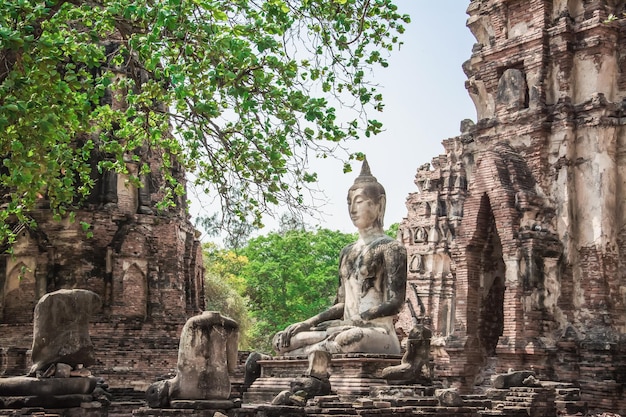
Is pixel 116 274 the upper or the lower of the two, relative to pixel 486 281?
upper

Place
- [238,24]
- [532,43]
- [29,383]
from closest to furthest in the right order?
[29,383] < [238,24] < [532,43]

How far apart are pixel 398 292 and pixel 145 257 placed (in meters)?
14.8

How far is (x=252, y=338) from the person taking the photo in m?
44.1

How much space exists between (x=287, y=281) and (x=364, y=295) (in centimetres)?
3234

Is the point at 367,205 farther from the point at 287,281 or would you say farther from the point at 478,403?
the point at 287,281

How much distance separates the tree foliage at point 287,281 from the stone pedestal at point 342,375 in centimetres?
3066

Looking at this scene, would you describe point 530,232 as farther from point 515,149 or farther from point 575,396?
point 575,396

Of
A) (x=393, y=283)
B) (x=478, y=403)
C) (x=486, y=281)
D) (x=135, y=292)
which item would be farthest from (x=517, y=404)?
(x=135, y=292)

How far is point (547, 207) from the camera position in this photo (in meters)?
17.4

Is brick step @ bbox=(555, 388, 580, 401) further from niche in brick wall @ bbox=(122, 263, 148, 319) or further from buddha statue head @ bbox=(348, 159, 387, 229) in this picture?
niche in brick wall @ bbox=(122, 263, 148, 319)

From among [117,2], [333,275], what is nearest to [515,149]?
[117,2]

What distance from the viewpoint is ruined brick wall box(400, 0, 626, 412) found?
54.4 feet

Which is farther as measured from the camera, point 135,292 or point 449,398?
point 135,292

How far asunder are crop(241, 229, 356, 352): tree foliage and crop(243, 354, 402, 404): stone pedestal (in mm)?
30662
